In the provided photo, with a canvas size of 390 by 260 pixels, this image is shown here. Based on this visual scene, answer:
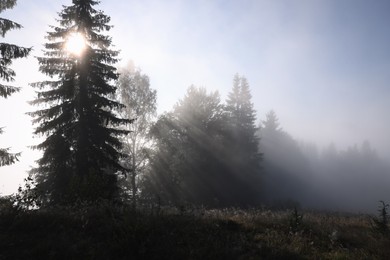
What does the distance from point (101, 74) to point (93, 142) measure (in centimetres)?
410

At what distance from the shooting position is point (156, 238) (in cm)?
798

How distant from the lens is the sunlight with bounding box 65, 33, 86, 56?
20.7 meters

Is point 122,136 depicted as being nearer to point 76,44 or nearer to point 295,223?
point 76,44

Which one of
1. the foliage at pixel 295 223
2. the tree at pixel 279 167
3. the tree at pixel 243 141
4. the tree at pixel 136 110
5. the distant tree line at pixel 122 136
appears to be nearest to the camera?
the foliage at pixel 295 223

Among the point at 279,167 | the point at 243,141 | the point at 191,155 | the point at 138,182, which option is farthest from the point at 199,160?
the point at 279,167

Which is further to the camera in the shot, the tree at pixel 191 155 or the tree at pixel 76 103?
the tree at pixel 191 155

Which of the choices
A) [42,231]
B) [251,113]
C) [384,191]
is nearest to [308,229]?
[42,231]

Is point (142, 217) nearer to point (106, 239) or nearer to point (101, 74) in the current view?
point (106, 239)

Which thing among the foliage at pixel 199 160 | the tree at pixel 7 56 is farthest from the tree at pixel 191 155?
the tree at pixel 7 56

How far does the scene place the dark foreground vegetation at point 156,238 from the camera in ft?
24.3

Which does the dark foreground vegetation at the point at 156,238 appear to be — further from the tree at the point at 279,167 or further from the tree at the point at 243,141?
the tree at the point at 279,167

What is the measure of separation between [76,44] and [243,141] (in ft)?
91.2

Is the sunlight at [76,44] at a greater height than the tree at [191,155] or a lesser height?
greater

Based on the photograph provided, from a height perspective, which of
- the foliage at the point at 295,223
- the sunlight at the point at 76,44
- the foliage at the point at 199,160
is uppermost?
the sunlight at the point at 76,44
